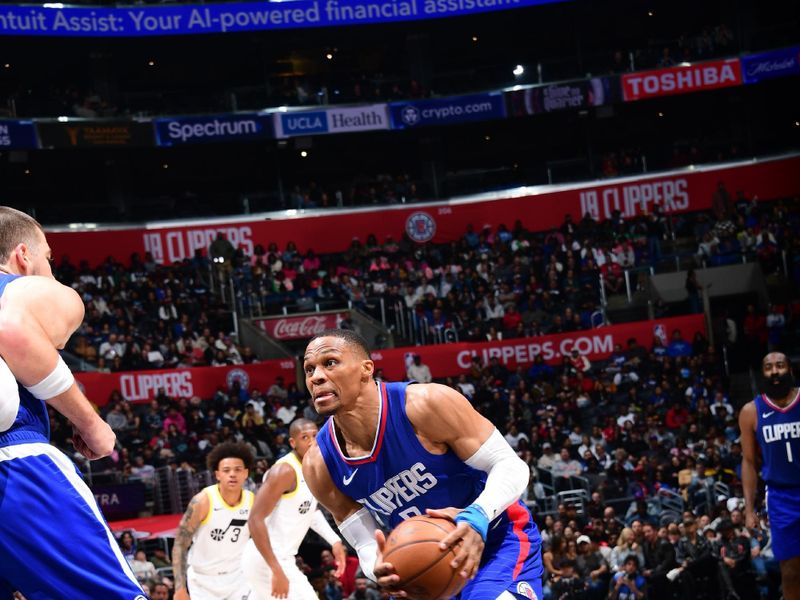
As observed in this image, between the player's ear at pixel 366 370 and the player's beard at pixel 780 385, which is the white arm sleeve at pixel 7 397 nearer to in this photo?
the player's ear at pixel 366 370

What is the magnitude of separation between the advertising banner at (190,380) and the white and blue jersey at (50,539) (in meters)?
18.8

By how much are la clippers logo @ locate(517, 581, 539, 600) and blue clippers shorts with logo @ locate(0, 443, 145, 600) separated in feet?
6.27

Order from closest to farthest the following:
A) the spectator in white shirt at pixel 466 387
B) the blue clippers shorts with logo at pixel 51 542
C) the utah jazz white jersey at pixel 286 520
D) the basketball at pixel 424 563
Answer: the blue clippers shorts with logo at pixel 51 542, the basketball at pixel 424 563, the utah jazz white jersey at pixel 286 520, the spectator in white shirt at pixel 466 387

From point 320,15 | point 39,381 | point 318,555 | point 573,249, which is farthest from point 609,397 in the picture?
point 39,381

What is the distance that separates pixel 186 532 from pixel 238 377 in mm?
14108

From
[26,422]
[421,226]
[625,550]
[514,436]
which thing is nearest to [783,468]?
[625,550]

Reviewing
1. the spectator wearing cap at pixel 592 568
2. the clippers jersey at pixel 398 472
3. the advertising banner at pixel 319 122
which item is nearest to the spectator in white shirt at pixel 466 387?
the spectator wearing cap at pixel 592 568

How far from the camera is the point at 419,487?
17.3ft

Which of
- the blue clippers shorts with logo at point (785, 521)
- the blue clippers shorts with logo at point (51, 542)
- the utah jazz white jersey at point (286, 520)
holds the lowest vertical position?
the blue clippers shorts with logo at point (785, 521)

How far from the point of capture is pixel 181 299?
27219mm

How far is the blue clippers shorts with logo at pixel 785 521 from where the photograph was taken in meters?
8.75

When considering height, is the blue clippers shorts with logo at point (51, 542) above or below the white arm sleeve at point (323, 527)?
Answer: above

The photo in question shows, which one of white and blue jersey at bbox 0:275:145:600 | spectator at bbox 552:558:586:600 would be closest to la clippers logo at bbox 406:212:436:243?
spectator at bbox 552:558:586:600

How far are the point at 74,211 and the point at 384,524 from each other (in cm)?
2748
